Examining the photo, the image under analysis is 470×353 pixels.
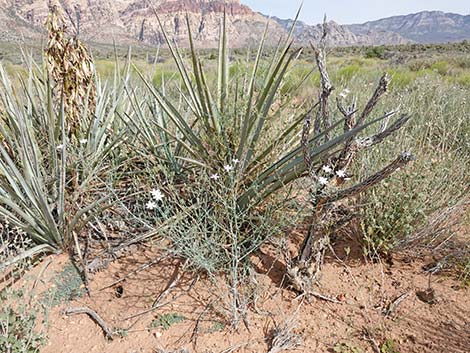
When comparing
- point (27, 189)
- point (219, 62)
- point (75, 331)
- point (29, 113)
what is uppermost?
point (219, 62)

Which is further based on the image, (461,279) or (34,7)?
(34,7)

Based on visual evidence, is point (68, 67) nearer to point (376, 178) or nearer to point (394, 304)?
point (376, 178)

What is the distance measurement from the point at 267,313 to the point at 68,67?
204 cm

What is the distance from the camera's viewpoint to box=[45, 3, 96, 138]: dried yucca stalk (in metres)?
2.37

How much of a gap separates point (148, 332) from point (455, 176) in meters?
2.34

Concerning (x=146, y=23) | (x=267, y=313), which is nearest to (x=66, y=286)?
(x=267, y=313)

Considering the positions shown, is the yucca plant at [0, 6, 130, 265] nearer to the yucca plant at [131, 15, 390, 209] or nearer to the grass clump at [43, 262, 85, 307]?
the grass clump at [43, 262, 85, 307]

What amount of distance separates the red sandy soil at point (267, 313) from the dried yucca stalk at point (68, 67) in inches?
42.0

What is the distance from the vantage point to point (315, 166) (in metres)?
1.95

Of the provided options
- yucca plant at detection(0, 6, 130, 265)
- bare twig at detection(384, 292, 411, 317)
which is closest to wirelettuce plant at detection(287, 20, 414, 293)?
bare twig at detection(384, 292, 411, 317)

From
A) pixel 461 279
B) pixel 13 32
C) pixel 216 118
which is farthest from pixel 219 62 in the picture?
pixel 461 279

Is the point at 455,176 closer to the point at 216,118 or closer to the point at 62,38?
the point at 216,118

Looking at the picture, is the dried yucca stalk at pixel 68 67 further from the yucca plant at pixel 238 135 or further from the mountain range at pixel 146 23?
the yucca plant at pixel 238 135

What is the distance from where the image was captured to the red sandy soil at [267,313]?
5.92 ft
